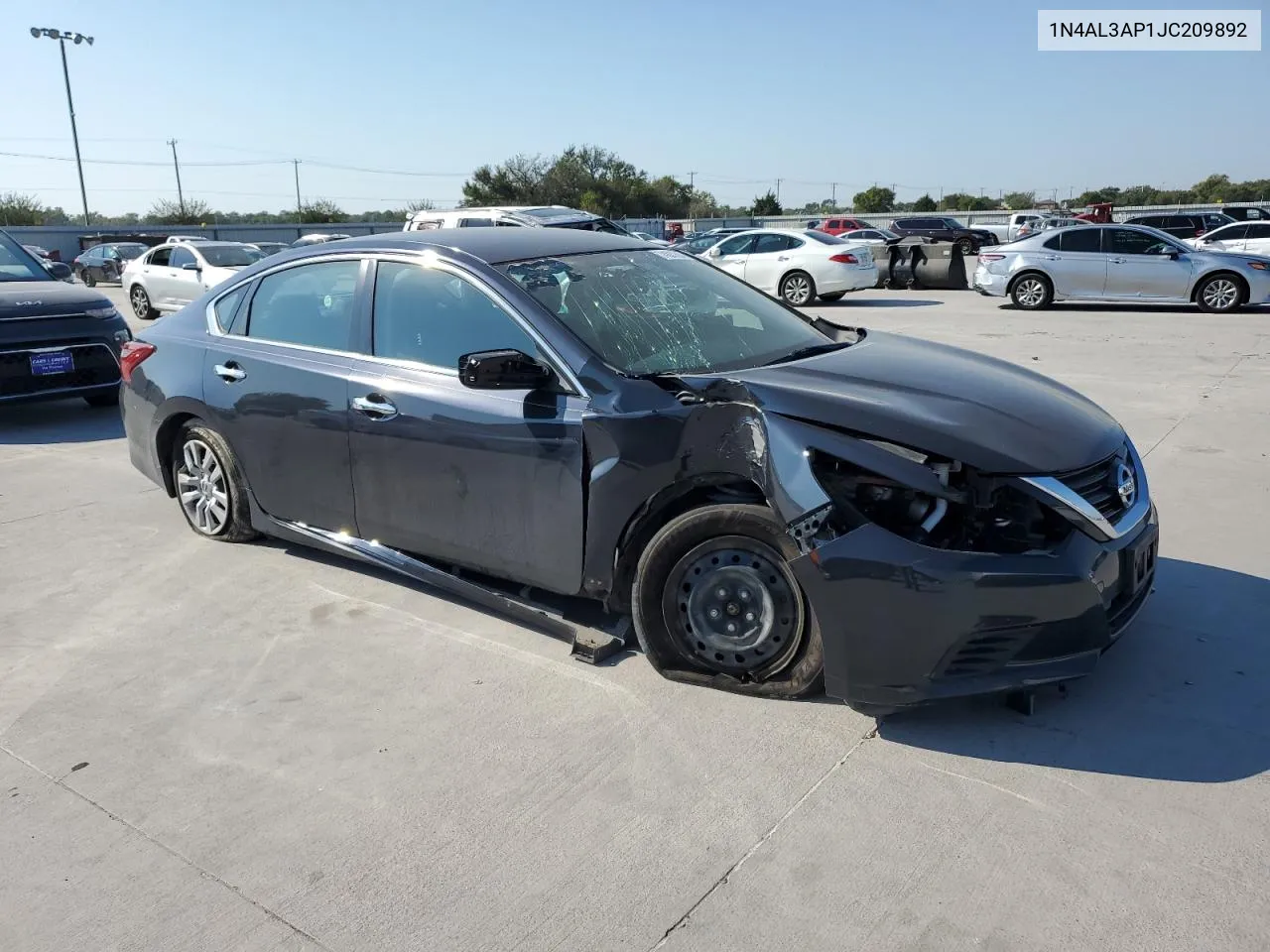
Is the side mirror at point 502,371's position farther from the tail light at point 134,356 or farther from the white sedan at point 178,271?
the white sedan at point 178,271

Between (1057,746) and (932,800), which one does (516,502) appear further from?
(1057,746)

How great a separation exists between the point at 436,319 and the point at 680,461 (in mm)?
1403

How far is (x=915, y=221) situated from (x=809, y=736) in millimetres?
43748

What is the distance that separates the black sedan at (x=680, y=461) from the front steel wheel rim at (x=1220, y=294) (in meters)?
13.8

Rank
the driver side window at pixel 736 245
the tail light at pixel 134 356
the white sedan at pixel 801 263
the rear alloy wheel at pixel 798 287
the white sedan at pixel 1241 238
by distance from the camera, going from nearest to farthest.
→ the tail light at pixel 134 356, the white sedan at pixel 801 263, the rear alloy wheel at pixel 798 287, the driver side window at pixel 736 245, the white sedan at pixel 1241 238

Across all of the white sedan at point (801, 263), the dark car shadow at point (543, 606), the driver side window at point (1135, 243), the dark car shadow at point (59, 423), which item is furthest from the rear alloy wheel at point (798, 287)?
the dark car shadow at point (543, 606)

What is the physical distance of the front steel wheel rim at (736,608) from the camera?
3.40 meters

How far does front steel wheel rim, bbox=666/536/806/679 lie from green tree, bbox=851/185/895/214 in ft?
283

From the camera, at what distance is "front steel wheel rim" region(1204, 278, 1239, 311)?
1570cm

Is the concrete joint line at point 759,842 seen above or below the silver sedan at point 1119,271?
below

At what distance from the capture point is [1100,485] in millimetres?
3439

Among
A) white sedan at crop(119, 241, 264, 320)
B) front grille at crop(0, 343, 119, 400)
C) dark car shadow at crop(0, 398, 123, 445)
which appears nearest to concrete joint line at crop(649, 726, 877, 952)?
dark car shadow at crop(0, 398, 123, 445)

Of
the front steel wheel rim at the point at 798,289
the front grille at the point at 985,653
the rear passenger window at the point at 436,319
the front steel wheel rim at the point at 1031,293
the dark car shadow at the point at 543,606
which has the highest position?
the rear passenger window at the point at 436,319

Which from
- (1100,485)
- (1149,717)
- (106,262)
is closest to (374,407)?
(1100,485)
